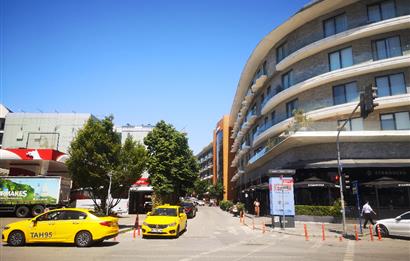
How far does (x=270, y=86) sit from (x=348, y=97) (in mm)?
11524

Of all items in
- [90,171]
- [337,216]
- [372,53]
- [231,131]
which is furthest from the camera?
[231,131]

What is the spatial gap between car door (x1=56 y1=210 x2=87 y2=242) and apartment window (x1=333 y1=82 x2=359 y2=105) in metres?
23.3

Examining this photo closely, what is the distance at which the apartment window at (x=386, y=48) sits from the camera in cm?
2623

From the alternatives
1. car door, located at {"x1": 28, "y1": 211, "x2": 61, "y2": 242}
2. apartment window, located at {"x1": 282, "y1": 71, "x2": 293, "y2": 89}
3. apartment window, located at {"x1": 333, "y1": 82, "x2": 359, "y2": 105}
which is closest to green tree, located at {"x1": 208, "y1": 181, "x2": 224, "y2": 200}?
apartment window, located at {"x1": 282, "y1": 71, "x2": 293, "y2": 89}

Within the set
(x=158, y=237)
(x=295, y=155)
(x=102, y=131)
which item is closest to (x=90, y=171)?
(x=102, y=131)

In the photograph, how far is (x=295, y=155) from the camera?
29.2 m

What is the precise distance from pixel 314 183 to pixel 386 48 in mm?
12927

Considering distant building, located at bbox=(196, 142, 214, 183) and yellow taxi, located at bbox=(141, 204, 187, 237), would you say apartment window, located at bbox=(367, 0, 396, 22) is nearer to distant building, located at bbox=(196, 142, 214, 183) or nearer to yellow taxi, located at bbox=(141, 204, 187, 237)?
yellow taxi, located at bbox=(141, 204, 187, 237)

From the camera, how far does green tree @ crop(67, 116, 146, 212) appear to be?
853 inches

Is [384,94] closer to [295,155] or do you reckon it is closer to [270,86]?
[295,155]

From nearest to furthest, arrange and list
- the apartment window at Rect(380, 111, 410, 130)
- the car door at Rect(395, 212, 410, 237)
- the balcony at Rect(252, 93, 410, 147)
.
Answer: the car door at Rect(395, 212, 410, 237) → the balcony at Rect(252, 93, 410, 147) → the apartment window at Rect(380, 111, 410, 130)

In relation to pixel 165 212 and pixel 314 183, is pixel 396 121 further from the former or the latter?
pixel 165 212

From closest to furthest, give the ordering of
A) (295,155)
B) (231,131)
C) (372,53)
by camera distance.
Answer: (372,53) < (295,155) < (231,131)

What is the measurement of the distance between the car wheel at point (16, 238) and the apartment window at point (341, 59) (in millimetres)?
26612
